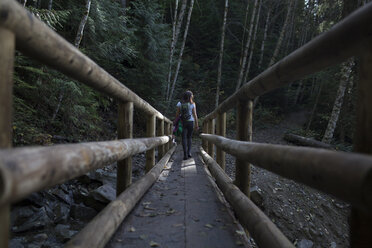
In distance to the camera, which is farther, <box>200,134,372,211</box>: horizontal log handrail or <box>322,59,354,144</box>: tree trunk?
<box>322,59,354,144</box>: tree trunk

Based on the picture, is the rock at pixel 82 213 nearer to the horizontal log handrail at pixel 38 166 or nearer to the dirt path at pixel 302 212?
the horizontal log handrail at pixel 38 166

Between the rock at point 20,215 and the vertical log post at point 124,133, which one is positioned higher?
the vertical log post at point 124,133

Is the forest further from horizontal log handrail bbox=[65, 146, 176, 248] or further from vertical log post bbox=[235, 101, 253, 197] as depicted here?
vertical log post bbox=[235, 101, 253, 197]

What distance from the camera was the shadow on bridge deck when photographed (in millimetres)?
2088

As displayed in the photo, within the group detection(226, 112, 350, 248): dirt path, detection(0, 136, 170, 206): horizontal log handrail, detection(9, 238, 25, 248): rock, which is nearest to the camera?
detection(0, 136, 170, 206): horizontal log handrail

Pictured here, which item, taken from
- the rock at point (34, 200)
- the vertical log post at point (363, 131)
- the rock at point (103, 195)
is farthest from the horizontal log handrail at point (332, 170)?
the rock at point (34, 200)

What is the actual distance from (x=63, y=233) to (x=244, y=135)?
2.84 meters

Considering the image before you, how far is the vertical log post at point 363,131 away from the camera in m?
1.06

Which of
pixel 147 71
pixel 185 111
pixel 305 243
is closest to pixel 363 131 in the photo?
pixel 305 243

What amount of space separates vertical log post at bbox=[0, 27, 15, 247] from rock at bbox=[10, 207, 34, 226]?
10.5 feet

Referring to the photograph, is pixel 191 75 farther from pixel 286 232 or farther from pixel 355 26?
pixel 355 26

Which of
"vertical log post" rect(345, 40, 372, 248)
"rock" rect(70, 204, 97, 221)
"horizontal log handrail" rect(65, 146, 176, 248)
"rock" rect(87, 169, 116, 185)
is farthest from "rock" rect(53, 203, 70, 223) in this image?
"vertical log post" rect(345, 40, 372, 248)

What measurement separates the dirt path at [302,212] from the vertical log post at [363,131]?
432 centimetres

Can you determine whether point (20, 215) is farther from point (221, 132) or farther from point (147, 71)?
point (147, 71)
